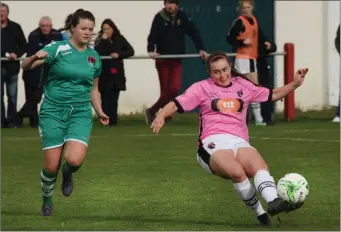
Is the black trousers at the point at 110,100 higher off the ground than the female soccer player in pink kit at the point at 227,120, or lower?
lower

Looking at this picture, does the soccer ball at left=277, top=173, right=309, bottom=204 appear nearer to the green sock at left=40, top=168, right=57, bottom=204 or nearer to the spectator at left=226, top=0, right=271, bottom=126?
the green sock at left=40, top=168, right=57, bottom=204

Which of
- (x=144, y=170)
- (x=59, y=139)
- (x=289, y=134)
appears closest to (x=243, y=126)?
(x=59, y=139)

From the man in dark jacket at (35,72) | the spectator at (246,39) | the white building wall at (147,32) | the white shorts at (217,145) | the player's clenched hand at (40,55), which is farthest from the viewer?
the white building wall at (147,32)

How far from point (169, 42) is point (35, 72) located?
8.01 feet

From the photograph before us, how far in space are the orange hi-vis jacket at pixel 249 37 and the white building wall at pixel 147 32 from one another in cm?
439

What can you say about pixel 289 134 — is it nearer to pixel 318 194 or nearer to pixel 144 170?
pixel 144 170

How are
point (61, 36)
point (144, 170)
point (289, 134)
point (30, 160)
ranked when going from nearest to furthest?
point (144, 170) < point (30, 160) < point (289, 134) < point (61, 36)

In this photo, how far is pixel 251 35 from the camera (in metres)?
23.6

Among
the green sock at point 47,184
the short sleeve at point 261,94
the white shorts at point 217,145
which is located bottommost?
the green sock at point 47,184

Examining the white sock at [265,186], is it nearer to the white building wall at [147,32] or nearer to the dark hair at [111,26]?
the dark hair at [111,26]

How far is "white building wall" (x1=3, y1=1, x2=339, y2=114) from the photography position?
2805 centimetres

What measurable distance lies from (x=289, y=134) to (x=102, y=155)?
13.3 feet

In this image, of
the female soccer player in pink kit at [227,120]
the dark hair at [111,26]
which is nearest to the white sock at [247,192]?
the female soccer player in pink kit at [227,120]

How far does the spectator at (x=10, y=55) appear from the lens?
24219 mm
